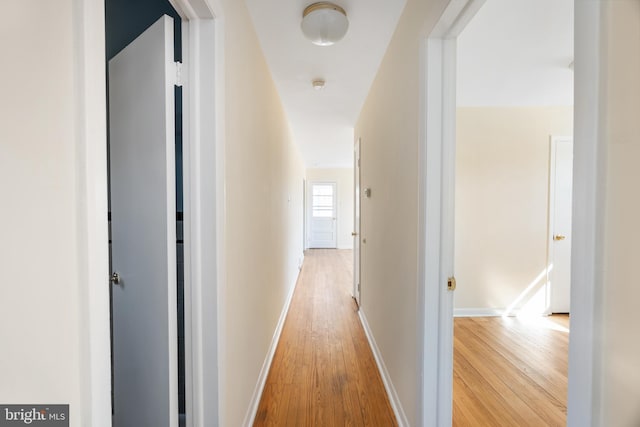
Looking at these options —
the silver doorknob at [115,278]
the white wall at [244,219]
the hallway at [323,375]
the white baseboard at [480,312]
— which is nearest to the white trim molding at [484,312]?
the white baseboard at [480,312]

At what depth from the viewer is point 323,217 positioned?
831 centimetres

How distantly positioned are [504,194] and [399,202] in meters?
2.27

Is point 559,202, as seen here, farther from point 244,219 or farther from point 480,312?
point 244,219

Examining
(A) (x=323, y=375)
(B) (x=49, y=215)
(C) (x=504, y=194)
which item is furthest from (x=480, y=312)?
(B) (x=49, y=215)

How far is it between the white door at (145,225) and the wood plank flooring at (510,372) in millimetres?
1693

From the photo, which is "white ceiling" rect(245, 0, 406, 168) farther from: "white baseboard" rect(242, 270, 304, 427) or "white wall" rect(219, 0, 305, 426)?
"white baseboard" rect(242, 270, 304, 427)

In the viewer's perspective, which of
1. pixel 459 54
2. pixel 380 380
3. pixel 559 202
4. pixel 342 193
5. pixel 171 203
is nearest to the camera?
pixel 171 203

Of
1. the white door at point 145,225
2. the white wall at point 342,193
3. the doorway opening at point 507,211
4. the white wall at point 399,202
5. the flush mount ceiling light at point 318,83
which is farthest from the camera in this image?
the white wall at point 342,193

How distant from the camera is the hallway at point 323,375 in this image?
1672 millimetres

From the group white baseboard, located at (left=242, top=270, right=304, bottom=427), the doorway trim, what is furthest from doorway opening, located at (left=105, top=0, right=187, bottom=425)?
the doorway trim

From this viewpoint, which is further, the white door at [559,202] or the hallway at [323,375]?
the white door at [559,202]

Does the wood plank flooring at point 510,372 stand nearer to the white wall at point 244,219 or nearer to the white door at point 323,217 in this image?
the white wall at point 244,219

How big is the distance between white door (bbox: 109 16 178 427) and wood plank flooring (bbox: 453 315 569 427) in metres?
1.69

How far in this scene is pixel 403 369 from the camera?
1.56 m
